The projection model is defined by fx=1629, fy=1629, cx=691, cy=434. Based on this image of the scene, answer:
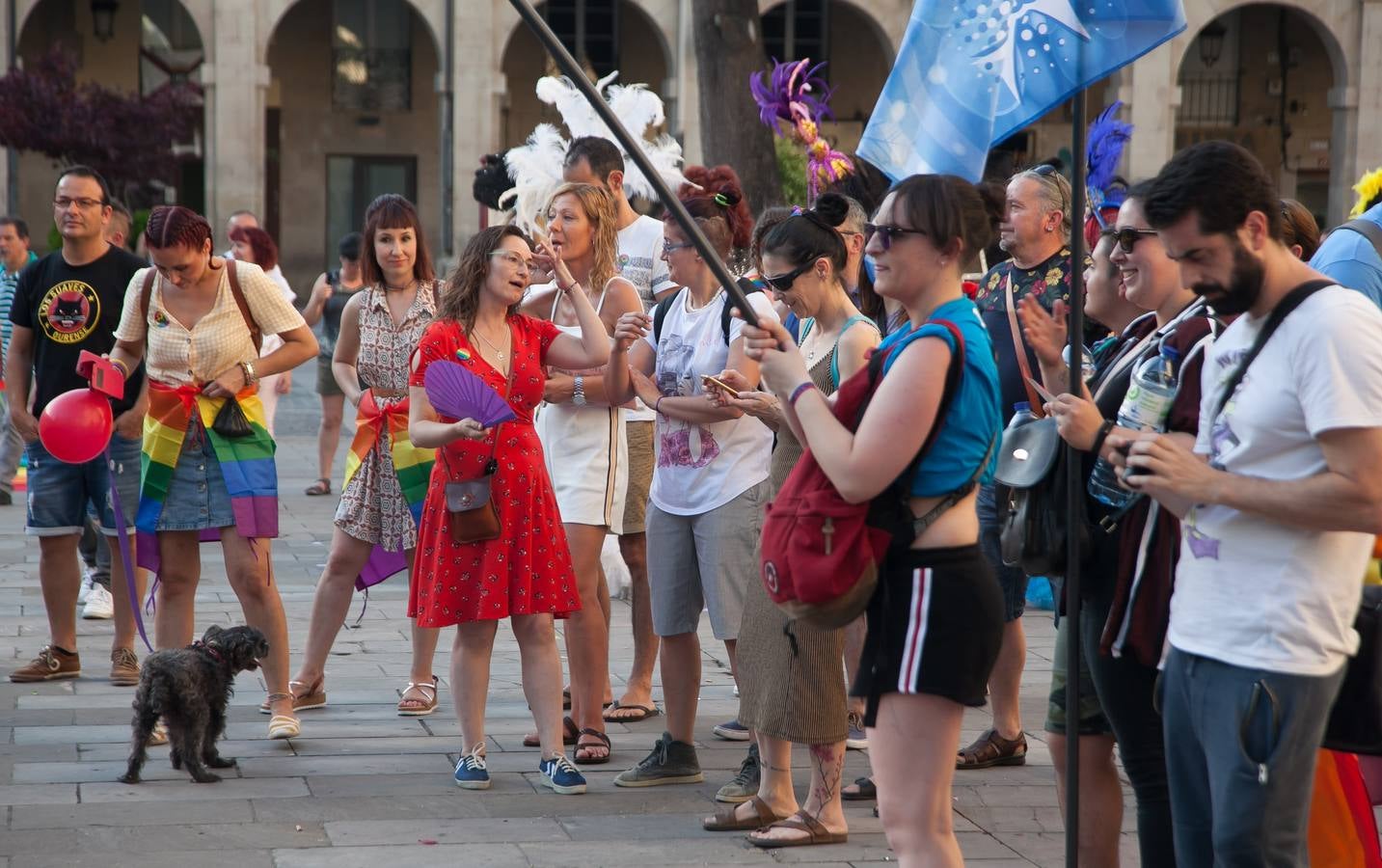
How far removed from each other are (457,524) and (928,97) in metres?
2.24

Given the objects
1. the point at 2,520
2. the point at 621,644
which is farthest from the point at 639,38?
the point at 621,644

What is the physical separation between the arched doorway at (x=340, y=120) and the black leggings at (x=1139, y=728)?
29.7 metres

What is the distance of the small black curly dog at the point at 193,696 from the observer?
18.1 feet

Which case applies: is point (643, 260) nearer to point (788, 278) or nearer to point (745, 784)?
point (788, 278)

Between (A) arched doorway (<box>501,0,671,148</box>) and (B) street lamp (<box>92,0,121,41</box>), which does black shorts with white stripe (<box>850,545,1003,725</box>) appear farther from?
(B) street lamp (<box>92,0,121,41</box>)

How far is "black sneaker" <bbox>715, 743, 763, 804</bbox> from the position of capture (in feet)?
17.8

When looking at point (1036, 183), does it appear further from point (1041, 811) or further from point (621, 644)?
point (621, 644)

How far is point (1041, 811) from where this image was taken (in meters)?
5.37

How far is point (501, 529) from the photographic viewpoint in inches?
214

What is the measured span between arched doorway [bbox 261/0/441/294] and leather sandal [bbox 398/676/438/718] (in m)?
26.7

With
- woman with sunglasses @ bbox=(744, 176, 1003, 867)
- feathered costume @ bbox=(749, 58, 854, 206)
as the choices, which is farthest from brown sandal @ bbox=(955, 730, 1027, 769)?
feathered costume @ bbox=(749, 58, 854, 206)

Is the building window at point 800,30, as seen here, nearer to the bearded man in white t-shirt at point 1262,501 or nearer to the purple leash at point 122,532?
the purple leash at point 122,532

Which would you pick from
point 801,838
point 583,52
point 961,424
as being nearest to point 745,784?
point 801,838

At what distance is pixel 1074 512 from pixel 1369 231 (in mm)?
2231
